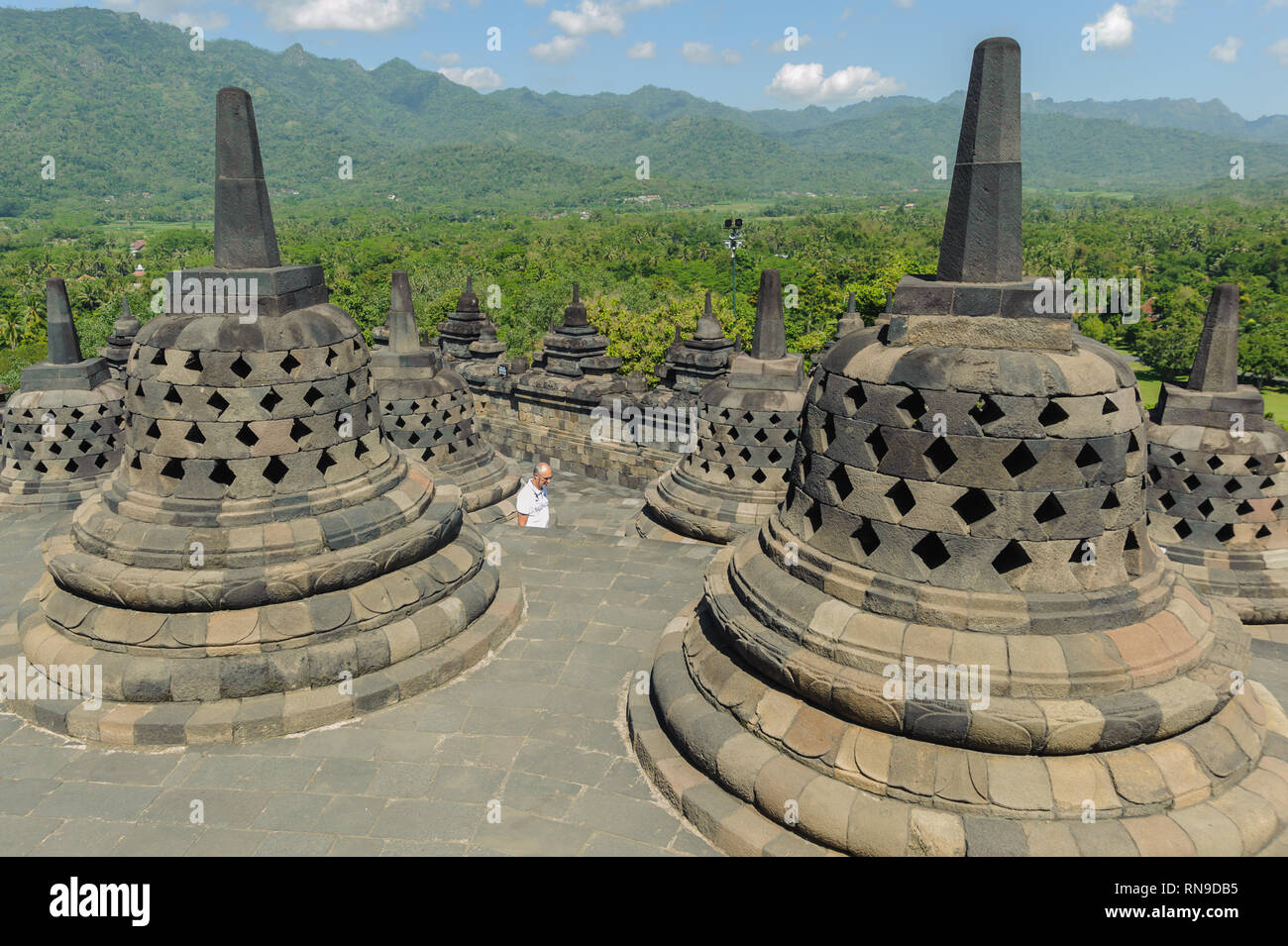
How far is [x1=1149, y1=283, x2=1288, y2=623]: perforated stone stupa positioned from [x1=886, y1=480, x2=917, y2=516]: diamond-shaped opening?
19.4 feet

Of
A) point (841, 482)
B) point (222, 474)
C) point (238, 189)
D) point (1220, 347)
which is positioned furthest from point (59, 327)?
point (1220, 347)

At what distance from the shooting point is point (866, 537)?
4918 mm

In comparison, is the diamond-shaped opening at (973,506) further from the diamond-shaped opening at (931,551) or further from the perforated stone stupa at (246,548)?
the perforated stone stupa at (246,548)

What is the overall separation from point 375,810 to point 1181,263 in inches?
3947

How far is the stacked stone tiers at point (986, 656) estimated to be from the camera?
13.7 ft

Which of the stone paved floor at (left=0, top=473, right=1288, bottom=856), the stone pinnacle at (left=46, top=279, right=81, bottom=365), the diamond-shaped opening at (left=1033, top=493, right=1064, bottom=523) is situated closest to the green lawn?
the diamond-shaped opening at (left=1033, top=493, right=1064, bottom=523)

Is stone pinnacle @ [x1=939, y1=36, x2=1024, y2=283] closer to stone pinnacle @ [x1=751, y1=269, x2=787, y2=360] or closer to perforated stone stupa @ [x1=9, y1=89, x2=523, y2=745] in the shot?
perforated stone stupa @ [x1=9, y1=89, x2=523, y2=745]

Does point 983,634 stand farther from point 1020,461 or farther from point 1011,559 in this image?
point 1020,461

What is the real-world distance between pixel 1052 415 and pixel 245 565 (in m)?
5.88

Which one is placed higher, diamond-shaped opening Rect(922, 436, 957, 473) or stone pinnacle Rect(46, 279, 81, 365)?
stone pinnacle Rect(46, 279, 81, 365)

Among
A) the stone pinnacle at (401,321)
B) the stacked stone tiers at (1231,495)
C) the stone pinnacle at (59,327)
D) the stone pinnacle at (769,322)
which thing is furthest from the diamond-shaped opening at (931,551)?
the stone pinnacle at (59,327)

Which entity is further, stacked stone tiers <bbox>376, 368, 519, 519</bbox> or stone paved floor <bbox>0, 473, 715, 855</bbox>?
stacked stone tiers <bbox>376, 368, 519, 519</bbox>

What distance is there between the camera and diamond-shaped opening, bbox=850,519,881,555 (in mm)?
4862

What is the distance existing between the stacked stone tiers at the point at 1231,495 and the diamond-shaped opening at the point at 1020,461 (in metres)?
5.88
